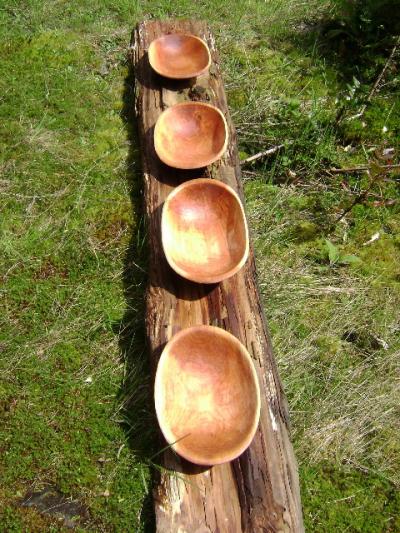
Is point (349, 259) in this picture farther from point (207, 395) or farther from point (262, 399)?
point (207, 395)

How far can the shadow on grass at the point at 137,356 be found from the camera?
8.05 ft

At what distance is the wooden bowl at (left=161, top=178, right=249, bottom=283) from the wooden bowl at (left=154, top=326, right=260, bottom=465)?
1.43 feet

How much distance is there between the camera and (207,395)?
2.37 metres

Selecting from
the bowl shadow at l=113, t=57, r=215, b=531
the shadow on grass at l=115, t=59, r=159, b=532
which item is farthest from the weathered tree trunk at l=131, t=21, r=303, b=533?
the shadow on grass at l=115, t=59, r=159, b=532

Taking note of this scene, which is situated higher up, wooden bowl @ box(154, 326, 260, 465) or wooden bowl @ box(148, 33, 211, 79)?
wooden bowl @ box(148, 33, 211, 79)

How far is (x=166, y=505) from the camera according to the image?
2094 millimetres

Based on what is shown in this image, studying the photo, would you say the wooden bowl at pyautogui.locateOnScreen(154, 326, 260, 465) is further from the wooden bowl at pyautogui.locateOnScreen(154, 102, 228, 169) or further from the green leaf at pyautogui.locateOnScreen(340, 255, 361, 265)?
the wooden bowl at pyautogui.locateOnScreen(154, 102, 228, 169)

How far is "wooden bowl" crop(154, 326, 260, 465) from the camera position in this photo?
7.00 feet

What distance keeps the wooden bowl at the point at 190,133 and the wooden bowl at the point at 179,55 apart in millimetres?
529

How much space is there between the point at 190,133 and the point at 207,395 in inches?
75.6

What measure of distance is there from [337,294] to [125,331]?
4.43 feet

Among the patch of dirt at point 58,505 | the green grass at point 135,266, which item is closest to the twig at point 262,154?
the green grass at point 135,266

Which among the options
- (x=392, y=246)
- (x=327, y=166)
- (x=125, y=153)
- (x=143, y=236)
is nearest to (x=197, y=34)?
(x=125, y=153)

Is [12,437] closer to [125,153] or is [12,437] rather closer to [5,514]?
[5,514]
